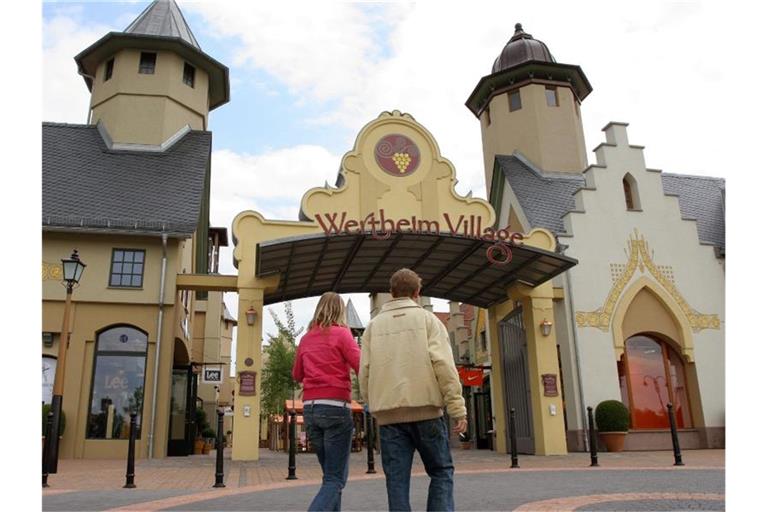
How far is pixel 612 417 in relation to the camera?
54.2 ft

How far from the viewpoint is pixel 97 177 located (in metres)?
19.2

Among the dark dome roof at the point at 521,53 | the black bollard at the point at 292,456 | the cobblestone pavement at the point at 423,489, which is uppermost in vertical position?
the dark dome roof at the point at 521,53

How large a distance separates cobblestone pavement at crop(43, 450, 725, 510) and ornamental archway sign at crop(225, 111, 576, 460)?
4254 millimetres

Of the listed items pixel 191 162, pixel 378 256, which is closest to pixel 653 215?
pixel 378 256

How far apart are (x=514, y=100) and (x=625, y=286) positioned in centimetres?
994

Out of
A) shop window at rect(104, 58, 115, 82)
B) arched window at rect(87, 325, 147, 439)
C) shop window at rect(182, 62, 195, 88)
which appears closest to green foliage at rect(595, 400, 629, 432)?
arched window at rect(87, 325, 147, 439)

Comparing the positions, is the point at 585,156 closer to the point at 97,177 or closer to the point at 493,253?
the point at 493,253

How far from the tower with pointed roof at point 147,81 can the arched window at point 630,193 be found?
15587 millimetres

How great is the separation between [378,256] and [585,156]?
1256 cm

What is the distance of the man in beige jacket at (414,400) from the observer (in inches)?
171

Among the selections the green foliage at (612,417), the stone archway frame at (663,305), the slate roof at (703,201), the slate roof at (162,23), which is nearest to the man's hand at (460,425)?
the green foliage at (612,417)

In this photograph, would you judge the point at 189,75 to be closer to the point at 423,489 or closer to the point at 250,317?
the point at 250,317

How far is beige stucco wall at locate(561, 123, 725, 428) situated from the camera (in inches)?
707

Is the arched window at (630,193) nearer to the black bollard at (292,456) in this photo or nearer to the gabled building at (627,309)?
the gabled building at (627,309)
